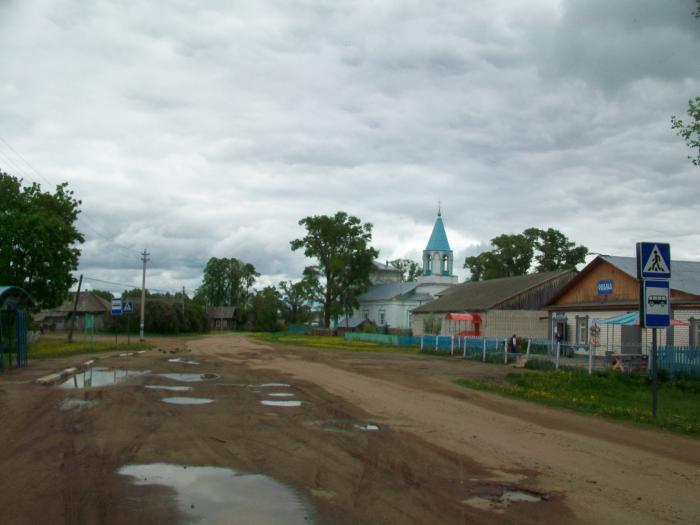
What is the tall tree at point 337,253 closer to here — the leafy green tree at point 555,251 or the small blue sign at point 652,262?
the leafy green tree at point 555,251

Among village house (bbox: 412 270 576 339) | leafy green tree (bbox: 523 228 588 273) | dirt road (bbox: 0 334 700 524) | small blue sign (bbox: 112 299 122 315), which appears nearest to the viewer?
dirt road (bbox: 0 334 700 524)

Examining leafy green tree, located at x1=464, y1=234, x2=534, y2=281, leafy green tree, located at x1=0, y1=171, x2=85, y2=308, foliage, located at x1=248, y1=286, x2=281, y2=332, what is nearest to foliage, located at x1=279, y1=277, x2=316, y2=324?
foliage, located at x1=248, y1=286, x2=281, y2=332

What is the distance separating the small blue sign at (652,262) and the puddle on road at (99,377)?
13251mm

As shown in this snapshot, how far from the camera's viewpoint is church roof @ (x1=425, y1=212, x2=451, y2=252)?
8808 centimetres

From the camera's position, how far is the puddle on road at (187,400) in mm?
13617

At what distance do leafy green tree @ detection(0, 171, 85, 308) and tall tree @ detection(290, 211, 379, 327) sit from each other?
48.3 metres

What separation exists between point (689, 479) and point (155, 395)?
10994 mm

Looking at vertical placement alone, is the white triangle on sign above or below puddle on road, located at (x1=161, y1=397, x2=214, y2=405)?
above

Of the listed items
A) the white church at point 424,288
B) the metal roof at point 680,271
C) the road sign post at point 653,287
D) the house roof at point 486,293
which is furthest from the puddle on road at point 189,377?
the white church at point 424,288

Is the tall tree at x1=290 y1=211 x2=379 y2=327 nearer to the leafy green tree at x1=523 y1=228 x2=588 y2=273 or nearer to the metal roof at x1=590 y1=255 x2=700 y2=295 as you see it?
the leafy green tree at x1=523 y1=228 x2=588 y2=273

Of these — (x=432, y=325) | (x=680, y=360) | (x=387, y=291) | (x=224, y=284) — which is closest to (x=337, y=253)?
(x=387, y=291)

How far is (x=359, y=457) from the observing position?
8594mm

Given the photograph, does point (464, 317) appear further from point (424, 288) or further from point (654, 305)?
point (424, 288)

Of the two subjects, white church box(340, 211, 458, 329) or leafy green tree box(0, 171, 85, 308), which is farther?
white church box(340, 211, 458, 329)
